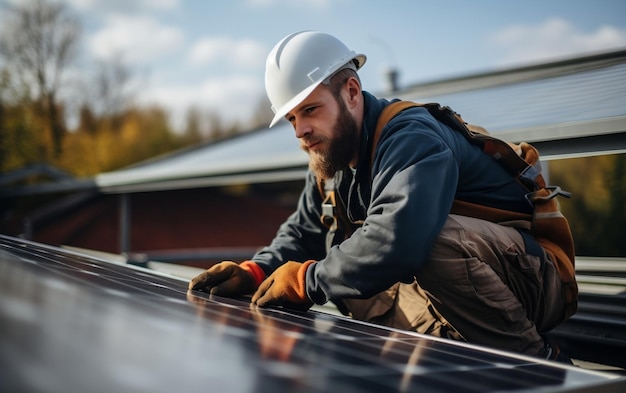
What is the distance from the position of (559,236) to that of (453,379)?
1641mm

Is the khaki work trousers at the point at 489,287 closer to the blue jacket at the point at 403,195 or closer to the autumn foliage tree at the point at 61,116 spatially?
the blue jacket at the point at 403,195

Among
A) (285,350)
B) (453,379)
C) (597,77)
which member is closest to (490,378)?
(453,379)

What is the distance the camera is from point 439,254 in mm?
2205

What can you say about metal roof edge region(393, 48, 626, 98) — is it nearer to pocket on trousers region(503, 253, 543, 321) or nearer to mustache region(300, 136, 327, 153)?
pocket on trousers region(503, 253, 543, 321)

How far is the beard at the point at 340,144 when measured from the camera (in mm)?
2648

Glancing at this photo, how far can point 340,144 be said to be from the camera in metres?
2.65

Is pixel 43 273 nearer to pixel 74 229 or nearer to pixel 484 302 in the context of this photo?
pixel 484 302

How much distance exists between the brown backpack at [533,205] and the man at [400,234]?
0.04 metres

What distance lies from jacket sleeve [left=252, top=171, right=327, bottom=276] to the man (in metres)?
0.03

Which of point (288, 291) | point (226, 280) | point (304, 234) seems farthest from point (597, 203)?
point (288, 291)

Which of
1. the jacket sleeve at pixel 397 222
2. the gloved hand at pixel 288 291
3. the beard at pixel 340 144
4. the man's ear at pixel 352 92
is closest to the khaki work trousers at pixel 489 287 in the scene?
the jacket sleeve at pixel 397 222

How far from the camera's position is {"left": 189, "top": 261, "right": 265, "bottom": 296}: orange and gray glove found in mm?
2555

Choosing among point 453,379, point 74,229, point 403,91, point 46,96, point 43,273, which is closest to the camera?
point 453,379

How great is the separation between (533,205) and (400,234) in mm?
863
